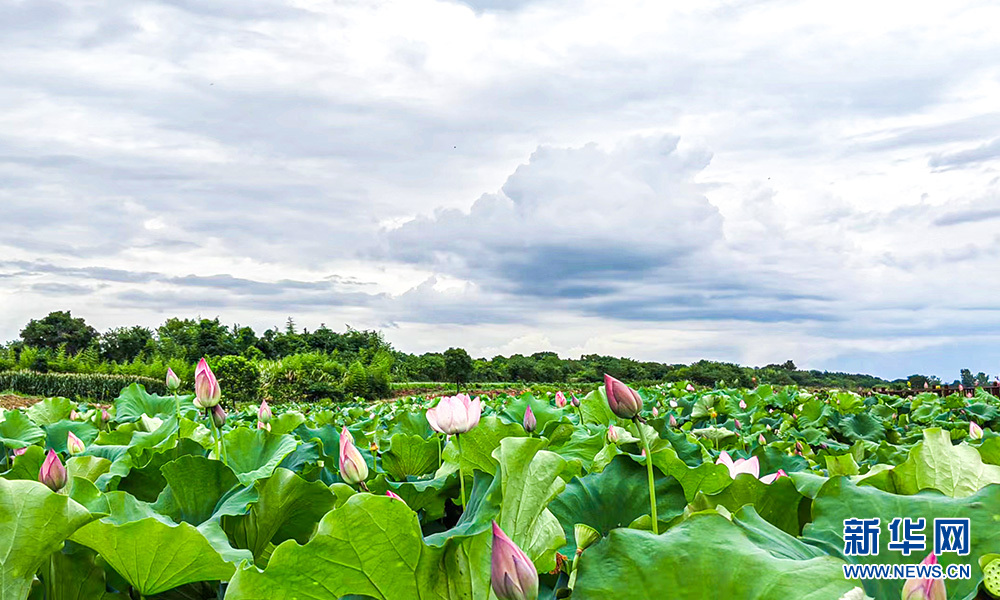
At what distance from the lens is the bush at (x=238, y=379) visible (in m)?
26.4

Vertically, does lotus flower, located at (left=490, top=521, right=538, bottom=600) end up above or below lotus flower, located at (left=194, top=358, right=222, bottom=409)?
below

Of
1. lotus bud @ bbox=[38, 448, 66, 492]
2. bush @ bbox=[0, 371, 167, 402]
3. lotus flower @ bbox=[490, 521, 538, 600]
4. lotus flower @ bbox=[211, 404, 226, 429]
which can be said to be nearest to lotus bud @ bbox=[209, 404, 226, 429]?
lotus flower @ bbox=[211, 404, 226, 429]

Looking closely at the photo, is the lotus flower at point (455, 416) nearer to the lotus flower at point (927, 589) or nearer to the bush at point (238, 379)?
the lotus flower at point (927, 589)

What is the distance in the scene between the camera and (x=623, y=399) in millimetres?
1271

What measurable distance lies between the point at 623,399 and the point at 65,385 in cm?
3152

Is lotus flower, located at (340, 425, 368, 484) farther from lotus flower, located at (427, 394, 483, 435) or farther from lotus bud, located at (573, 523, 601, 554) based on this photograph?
lotus bud, located at (573, 523, 601, 554)

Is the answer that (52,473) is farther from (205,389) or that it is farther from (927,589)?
(927,589)

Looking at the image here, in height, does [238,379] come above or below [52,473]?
below

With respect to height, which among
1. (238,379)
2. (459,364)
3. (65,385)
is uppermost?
(459,364)

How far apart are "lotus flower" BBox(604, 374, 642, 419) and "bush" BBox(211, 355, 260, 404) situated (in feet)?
86.8

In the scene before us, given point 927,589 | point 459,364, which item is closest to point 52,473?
point 927,589

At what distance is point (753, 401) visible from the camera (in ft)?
19.4

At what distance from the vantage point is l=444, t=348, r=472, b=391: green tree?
3134 cm

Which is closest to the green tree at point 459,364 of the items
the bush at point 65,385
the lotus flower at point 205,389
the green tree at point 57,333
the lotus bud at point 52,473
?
the bush at point 65,385
